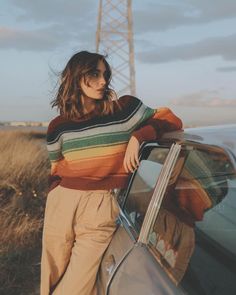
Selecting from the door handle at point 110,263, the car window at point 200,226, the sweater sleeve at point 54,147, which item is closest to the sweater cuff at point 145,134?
the car window at point 200,226

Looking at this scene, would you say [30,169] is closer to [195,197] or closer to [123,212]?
[123,212]

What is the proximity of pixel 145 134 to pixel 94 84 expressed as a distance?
474 millimetres

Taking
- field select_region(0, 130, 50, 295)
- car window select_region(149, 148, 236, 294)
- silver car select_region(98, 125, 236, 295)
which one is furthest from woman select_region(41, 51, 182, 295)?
field select_region(0, 130, 50, 295)

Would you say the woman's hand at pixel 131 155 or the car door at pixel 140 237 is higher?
the woman's hand at pixel 131 155

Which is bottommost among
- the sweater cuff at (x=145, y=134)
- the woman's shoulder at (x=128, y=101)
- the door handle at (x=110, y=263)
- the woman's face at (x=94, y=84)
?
the door handle at (x=110, y=263)

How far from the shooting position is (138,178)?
3.02 m

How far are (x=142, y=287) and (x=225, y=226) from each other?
0.51 m

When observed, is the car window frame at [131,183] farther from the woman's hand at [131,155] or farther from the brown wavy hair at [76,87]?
the brown wavy hair at [76,87]

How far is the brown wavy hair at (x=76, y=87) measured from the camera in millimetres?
2889

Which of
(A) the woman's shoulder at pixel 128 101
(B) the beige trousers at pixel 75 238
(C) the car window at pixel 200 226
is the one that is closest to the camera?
(C) the car window at pixel 200 226

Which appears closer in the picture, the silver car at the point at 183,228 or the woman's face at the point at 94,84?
the silver car at the point at 183,228

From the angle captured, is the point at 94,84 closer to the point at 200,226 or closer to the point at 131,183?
the point at 131,183

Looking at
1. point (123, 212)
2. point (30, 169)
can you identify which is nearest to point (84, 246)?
point (123, 212)

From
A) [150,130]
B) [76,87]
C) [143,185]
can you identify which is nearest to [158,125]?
[150,130]
